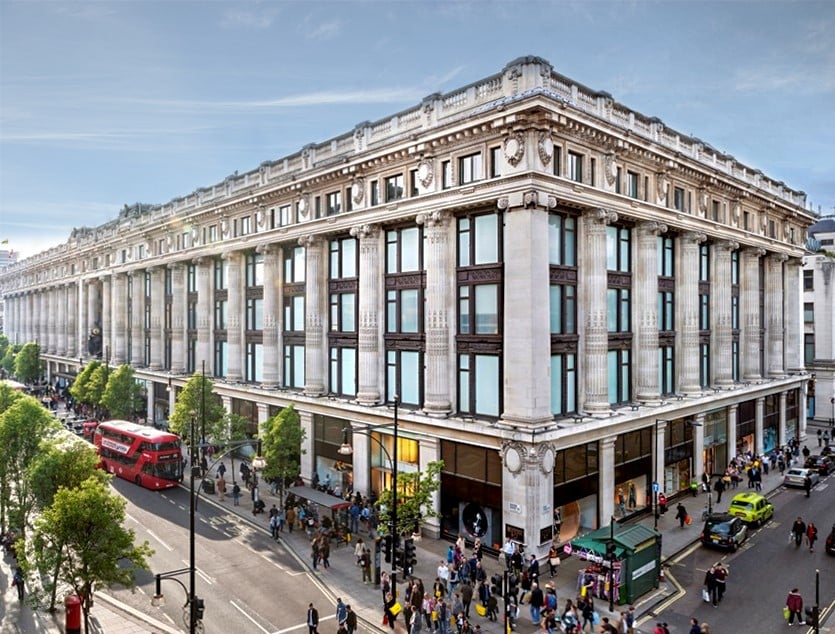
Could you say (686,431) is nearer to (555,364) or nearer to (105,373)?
(555,364)

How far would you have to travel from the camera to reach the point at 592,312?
3262cm

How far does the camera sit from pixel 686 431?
4034 cm

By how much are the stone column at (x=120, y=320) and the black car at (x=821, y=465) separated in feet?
233

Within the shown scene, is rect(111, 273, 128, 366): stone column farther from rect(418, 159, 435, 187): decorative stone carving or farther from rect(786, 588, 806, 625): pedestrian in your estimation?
rect(786, 588, 806, 625): pedestrian

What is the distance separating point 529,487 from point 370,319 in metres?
14.8

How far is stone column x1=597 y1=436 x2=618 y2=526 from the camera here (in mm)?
32375

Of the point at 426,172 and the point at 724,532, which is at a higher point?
the point at 426,172

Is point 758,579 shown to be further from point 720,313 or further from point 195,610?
point 195,610

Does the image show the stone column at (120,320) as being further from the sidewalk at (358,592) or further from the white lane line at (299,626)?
the white lane line at (299,626)

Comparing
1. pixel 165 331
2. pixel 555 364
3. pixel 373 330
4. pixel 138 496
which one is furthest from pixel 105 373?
pixel 555 364

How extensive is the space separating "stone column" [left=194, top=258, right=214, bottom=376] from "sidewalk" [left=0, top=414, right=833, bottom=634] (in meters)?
24.1

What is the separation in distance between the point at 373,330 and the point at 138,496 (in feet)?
63.9

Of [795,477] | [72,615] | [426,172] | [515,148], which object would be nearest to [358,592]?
[72,615]

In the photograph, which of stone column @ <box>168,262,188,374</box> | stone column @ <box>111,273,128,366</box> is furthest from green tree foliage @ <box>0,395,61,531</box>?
stone column @ <box>111,273,128,366</box>
